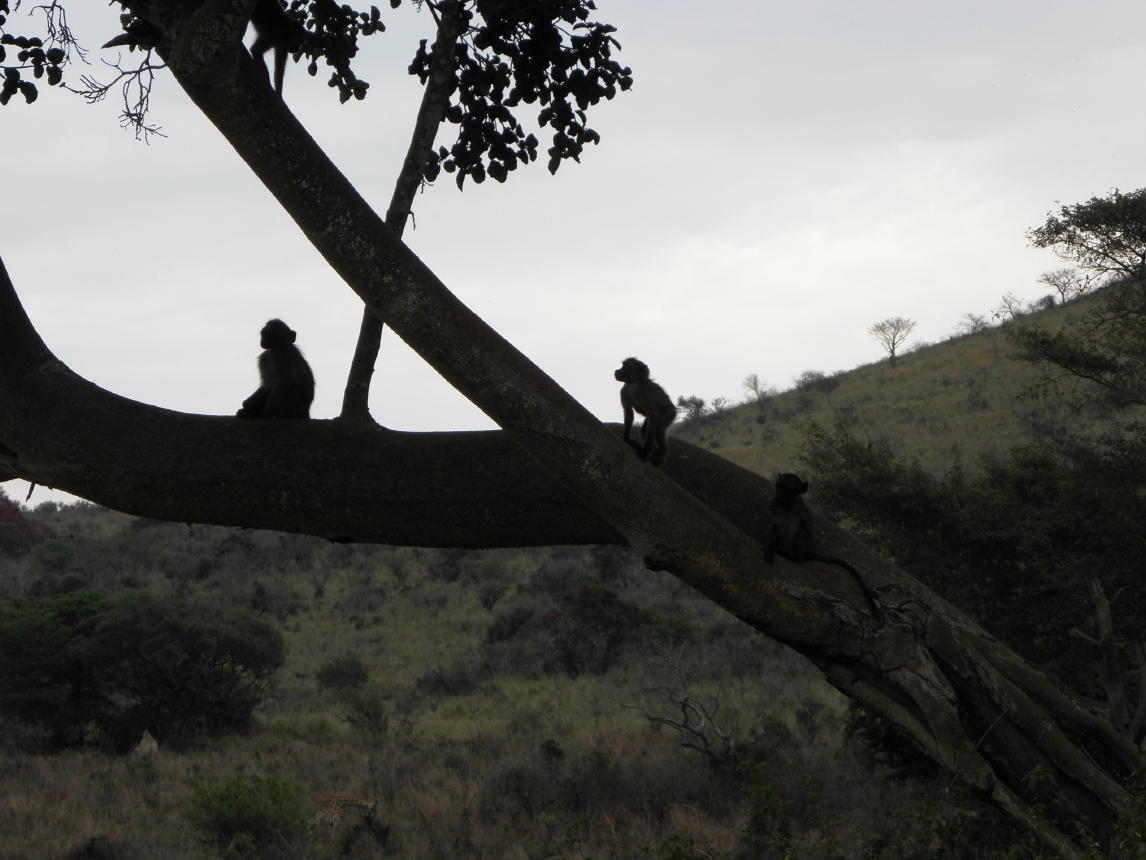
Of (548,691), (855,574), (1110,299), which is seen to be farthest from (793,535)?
(548,691)

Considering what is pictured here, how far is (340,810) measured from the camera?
13.4 meters

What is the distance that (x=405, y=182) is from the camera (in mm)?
4832

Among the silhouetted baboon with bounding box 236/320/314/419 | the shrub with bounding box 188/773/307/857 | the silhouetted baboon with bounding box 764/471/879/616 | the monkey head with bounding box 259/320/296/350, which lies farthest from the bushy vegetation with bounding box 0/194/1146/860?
the monkey head with bounding box 259/320/296/350

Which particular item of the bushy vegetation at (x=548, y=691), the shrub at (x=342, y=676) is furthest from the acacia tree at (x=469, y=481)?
the shrub at (x=342, y=676)

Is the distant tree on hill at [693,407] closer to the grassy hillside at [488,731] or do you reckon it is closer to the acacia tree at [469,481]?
the grassy hillside at [488,731]

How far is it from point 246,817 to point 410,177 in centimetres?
1008

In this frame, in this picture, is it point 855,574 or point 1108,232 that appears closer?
point 855,574

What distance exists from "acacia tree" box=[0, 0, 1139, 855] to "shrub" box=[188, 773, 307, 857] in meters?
9.71

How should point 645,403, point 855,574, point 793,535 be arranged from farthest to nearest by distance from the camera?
point 645,403 → point 793,535 → point 855,574

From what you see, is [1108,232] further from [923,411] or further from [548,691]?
[923,411]

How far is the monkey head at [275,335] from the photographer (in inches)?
297

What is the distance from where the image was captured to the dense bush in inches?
781

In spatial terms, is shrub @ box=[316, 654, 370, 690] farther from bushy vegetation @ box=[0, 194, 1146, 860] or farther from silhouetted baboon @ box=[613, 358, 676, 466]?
silhouetted baboon @ box=[613, 358, 676, 466]

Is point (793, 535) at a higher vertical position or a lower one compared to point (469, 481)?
lower
